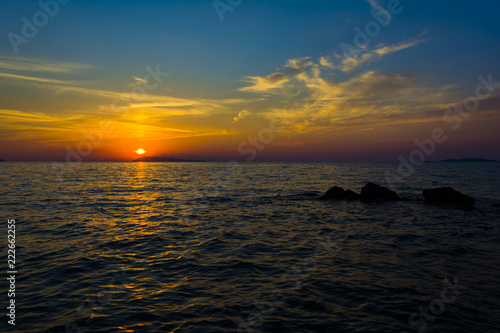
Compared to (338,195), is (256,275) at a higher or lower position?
lower

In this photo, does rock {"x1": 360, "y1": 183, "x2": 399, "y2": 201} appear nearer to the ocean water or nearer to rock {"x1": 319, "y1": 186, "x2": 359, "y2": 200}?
rock {"x1": 319, "y1": 186, "x2": 359, "y2": 200}

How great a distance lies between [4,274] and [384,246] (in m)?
18.2

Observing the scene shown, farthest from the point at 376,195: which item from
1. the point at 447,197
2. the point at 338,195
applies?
the point at 447,197

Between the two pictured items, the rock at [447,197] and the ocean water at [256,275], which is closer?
the ocean water at [256,275]

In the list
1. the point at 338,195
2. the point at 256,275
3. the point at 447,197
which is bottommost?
the point at 256,275

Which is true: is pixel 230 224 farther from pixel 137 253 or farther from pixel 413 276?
pixel 413 276

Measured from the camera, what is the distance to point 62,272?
37.3ft

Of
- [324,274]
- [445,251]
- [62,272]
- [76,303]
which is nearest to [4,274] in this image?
[62,272]

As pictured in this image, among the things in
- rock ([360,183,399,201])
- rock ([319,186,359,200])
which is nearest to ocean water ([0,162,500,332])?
rock ([360,183,399,201])

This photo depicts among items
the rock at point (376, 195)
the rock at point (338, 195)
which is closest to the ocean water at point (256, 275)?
the rock at point (376, 195)

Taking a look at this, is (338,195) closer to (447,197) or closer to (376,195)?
(376,195)

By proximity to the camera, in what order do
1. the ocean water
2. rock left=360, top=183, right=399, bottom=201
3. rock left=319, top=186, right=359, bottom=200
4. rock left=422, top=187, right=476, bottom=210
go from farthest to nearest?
1. rock left=319, top=186, right=359, bottom=200
2. rock left=360, top=183, right=399, bottom=201
3. rock left=422, top=187, right=476, bottom=210
4. the ocean water

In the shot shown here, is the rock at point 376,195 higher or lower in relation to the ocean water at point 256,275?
higher

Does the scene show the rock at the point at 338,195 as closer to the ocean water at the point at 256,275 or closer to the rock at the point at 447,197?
the rock at the point at 447,197
